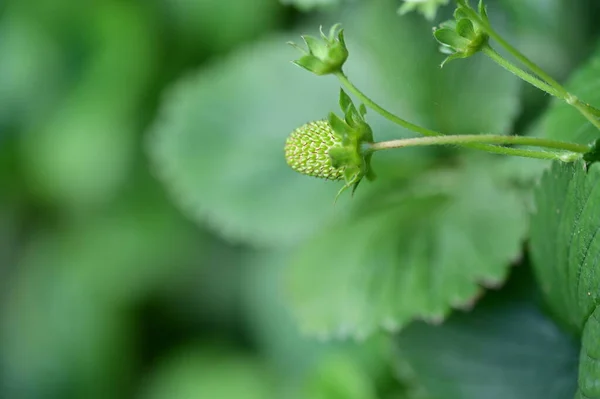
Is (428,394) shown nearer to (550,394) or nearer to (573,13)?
(550,394)

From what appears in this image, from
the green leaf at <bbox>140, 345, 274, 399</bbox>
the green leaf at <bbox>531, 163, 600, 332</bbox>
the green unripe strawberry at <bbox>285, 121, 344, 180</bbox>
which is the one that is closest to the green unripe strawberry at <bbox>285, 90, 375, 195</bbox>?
the green unripe strawberry at <bbox>285, 121, 344, 180</bbox>

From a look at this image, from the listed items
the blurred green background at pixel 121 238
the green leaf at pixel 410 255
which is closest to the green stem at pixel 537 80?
the green leaf at pixel 410 255

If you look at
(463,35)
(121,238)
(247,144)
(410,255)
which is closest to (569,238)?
(463,35)

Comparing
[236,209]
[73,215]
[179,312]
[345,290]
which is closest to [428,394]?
[345,290]

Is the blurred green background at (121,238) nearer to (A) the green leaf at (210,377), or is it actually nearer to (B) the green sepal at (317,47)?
(A) the green leaf at (210,377)

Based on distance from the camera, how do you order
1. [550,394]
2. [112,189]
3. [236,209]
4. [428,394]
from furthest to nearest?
[112,189]
[236,209]
[428,394]
[550,394]

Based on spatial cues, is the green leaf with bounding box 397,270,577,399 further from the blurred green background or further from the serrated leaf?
the blurred green background
